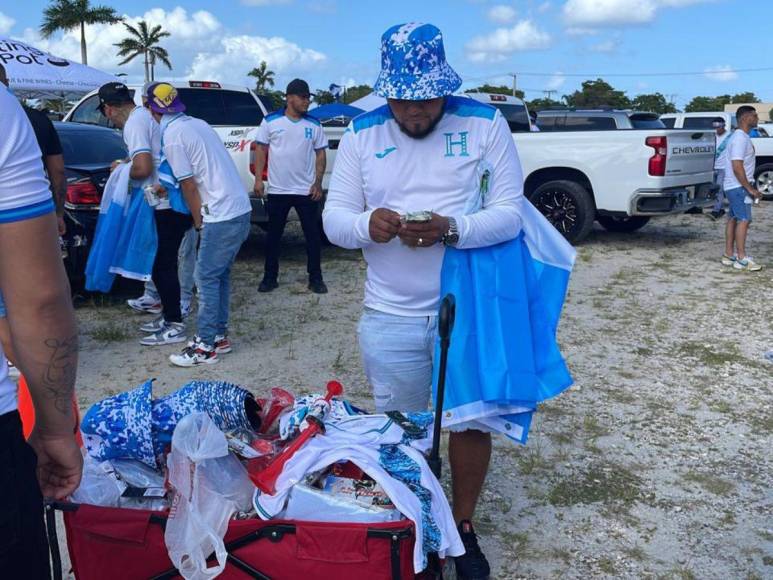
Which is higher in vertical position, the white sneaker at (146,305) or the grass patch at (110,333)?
the white sneaker at (146,305)

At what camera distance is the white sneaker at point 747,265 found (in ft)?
27.7

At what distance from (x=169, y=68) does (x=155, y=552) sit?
5556 cm

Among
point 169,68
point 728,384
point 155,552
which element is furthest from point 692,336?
point 169,68

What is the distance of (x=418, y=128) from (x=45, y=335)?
1506mm

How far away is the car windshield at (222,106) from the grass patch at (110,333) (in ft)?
11.6

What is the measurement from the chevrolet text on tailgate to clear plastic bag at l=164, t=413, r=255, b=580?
793 centimetres

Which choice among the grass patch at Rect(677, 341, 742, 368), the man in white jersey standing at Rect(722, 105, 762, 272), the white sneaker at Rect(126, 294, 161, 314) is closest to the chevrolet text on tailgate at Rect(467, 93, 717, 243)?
the man in white jersey standing at Rect(722, 105, 762, 272)

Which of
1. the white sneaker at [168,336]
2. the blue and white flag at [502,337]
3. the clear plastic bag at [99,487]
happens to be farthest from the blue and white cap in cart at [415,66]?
the white sneaker at [168,336]

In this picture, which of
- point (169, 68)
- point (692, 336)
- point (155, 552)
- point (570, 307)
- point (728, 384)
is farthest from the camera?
point (169, 68)

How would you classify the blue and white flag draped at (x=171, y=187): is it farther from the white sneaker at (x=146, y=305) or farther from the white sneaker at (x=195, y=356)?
the white sneaker at (x=146, y=305)

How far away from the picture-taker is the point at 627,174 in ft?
30.7

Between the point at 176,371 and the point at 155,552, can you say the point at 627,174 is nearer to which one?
the point at 176,371

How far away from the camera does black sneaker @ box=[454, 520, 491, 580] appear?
2846 mm

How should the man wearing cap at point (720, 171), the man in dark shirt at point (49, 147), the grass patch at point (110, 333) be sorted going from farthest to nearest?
the man wearing cap at point (720, 171)
the grass patch at point (110, 333)
the man in dark shirt at point (49, 147)
